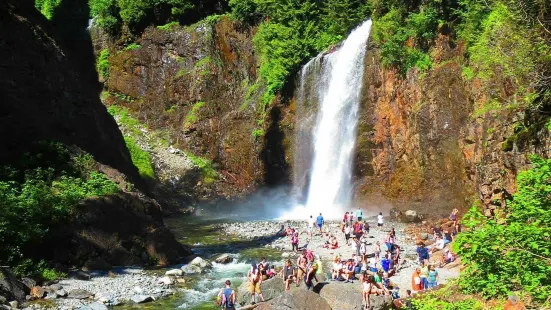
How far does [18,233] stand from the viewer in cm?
1888

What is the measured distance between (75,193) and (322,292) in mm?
12009

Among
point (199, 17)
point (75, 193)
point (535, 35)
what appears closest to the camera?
point (535, 35)

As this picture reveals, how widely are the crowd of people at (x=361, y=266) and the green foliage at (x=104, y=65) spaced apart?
115ft

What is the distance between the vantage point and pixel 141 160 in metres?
45.6

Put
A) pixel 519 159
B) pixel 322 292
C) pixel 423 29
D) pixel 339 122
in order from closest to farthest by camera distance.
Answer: pixel 322 292 → pixel 519 159 → pixel 423 29 → pixel 339 122

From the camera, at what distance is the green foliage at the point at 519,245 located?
917 centimetres

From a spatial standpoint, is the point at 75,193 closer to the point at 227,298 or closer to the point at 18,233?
the point at 18,233

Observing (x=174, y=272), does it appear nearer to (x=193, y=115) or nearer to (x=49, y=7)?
(x=193, y=115)

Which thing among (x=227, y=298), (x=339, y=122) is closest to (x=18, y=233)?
(x=227, y=298)

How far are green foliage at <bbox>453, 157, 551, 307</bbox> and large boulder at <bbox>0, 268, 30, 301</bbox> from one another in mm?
13869

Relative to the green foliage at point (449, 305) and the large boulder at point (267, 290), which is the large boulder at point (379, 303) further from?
the green foliage at point (449, 305)

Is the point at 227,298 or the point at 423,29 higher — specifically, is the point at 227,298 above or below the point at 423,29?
below

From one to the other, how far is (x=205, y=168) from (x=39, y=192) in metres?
26.6

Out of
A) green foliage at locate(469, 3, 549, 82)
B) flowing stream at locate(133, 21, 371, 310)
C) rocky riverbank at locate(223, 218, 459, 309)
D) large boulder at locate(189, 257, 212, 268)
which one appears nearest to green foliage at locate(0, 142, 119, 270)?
large boulder at locate(189, 257, 212, 268)
